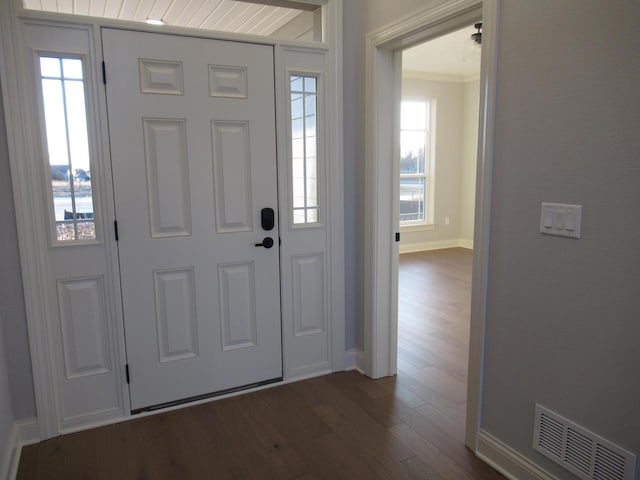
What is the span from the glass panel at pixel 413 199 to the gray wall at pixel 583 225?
5417 millimetres

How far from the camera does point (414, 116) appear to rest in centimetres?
708

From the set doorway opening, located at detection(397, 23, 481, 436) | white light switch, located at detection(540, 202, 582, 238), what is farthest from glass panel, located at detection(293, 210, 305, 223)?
doorway opening, located at detection(397, 23, 481, 436)

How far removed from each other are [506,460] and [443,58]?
5310 millimetres

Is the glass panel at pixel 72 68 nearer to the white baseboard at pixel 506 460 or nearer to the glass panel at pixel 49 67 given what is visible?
the glass panel at pixel 49 67

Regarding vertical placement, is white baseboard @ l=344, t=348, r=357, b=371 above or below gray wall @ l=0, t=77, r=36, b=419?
below

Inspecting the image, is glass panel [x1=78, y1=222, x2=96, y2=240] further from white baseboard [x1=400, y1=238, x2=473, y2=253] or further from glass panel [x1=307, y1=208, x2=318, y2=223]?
white baseboard [x1=400, y1=238, x2=473, y2=253]

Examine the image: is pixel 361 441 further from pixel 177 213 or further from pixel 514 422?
pixel 177 213

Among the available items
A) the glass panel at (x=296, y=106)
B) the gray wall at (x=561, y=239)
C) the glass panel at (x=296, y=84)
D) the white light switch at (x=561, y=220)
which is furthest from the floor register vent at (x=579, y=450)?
the glass panel at (x=296, y=84)

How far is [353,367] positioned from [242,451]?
41.8 inches

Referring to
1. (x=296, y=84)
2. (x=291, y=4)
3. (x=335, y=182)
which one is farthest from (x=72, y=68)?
(x=335, y=182)

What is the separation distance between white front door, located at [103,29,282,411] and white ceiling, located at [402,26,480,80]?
3.05 m

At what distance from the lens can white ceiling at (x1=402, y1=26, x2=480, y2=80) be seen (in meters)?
5.12

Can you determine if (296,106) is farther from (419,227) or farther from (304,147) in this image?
(419,227)

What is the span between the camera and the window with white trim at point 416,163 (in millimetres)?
7070
